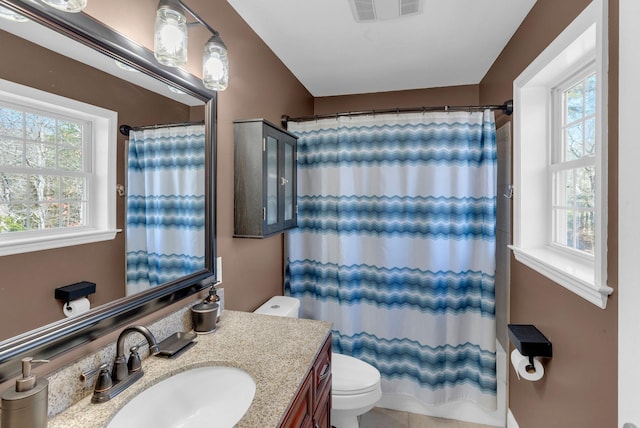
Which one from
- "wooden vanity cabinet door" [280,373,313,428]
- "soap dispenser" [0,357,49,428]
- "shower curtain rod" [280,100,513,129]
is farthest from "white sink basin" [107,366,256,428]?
"shower curtain rod" [280,100,513,129]

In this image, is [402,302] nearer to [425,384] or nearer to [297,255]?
[425,384]

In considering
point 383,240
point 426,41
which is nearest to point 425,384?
point 383,240

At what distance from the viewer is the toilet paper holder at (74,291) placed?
0.84 metres

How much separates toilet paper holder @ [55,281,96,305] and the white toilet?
3.56ft

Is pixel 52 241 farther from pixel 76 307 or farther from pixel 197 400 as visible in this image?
pixel 197 400

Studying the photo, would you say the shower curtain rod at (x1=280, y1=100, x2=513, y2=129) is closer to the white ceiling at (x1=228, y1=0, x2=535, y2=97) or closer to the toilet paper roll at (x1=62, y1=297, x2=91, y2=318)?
the white ceiling at (x1=228, y1=0, x2=535, y2=97)

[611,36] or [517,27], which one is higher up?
[517,27]

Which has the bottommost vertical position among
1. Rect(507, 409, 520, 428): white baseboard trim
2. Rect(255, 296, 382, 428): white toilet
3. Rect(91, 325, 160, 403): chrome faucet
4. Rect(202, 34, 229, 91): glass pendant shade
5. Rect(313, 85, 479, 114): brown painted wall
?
Rect(507, 409, 520, 428): white baseboard trim

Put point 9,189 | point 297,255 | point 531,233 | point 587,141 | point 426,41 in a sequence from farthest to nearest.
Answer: point 297,255 → point 426,41 → point 531,233 → point 587,141 → point 9,189

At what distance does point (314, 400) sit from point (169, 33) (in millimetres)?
1431

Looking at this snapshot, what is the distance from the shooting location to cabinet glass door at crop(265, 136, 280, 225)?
1741mm

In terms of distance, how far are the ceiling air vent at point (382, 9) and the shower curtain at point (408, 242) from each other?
0.62 meters

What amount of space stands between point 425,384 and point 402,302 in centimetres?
59

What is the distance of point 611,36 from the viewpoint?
0.98 m
